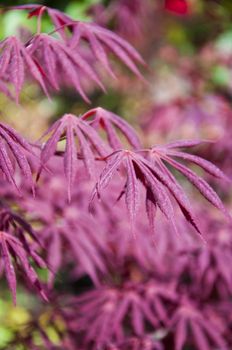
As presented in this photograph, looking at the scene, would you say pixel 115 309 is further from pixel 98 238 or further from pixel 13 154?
pixel 13 154

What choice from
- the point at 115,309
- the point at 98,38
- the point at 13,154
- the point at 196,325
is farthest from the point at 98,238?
the point at 13,154

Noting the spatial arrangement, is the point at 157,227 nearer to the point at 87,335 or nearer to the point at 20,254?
the point at 87,335

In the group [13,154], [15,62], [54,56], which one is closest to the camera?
[13,154]

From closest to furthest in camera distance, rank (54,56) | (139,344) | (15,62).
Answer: (15,62)
(54,56)
(139,344)

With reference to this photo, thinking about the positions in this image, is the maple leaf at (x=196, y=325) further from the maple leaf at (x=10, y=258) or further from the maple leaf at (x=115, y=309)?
the maple leaf at (x=10, y=258)

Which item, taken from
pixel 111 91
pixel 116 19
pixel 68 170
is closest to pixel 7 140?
pixel 68 170

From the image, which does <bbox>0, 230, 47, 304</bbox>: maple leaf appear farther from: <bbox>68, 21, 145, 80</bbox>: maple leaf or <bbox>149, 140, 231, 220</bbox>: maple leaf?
<bbox>68, 21, 145, 80</bbox>: maple leaf

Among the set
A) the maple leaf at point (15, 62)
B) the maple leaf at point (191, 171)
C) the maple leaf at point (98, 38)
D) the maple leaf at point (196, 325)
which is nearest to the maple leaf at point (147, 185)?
the maple leaf at point (191, 171)
